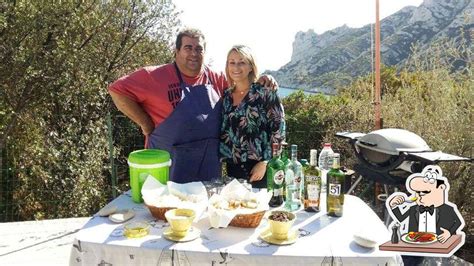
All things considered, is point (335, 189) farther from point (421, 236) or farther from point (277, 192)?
point (421, 236)

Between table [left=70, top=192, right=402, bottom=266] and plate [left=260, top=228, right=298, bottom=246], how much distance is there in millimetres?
18

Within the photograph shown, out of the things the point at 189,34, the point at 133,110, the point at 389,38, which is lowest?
the point at 133,110

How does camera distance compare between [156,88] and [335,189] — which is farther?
[156,88]

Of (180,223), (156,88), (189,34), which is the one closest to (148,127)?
(156,88)

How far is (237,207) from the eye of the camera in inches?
72.5

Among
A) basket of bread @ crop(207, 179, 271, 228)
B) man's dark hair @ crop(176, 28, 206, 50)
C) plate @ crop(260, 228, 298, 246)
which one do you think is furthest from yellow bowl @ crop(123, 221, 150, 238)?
man's dark hair @ crop(176, 28, 206, 50)

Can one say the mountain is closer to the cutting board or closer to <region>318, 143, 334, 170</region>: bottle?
<region>318, 143, 334, 170</region>: bottle

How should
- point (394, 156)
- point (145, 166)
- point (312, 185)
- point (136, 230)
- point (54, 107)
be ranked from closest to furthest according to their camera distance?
point (136, 230)
point (312, 185)
point (145, 166)
point (394, 156)
point (54, 107)

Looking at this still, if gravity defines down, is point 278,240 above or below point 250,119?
below

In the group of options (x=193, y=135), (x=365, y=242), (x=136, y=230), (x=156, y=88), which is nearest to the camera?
(x=365, y=242)

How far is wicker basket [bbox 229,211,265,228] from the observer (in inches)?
70.1

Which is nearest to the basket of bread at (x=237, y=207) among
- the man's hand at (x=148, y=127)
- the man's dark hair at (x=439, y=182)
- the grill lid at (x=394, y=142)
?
the man's dark hair at (x=439, y=182)

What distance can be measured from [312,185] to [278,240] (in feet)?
1.32

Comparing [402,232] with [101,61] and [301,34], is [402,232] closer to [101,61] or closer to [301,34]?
[101,61]
